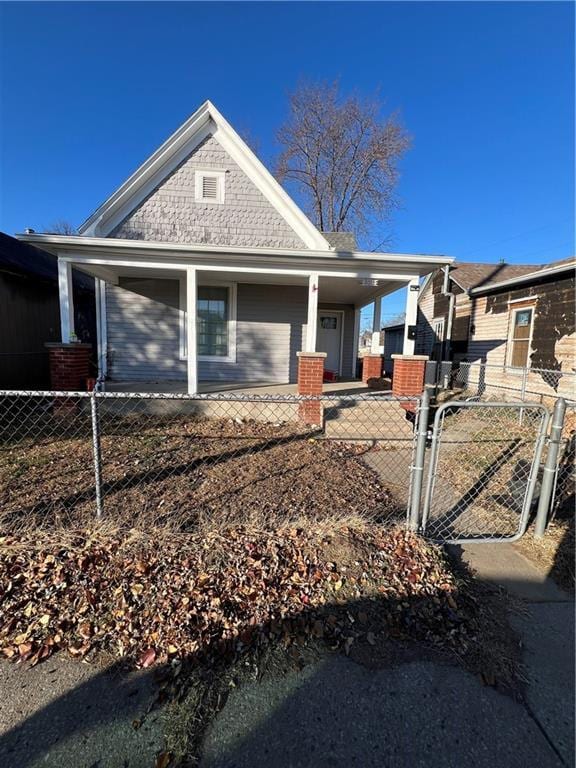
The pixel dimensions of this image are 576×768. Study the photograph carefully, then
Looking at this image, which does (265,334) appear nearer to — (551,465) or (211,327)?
(211,327)

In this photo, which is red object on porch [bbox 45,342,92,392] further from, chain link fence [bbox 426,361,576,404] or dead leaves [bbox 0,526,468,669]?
chain link fence [bbox 426,361,576,404]

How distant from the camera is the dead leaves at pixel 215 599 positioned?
2010 mm

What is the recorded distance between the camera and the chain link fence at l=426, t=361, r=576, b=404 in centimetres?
962

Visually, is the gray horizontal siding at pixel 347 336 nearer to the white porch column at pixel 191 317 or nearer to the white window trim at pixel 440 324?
the white porch column at pixel 191 317

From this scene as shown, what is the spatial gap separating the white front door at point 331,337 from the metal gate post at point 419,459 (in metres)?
8.62

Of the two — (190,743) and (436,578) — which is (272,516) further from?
(190,743)

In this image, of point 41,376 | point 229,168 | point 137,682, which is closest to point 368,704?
point 137,682

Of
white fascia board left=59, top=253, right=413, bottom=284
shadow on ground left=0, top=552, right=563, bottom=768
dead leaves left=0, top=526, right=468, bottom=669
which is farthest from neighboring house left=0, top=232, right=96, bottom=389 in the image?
shadow on ground left=0, top=552, right=563, bottom=768

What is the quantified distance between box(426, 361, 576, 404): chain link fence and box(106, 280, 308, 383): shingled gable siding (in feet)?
16.2

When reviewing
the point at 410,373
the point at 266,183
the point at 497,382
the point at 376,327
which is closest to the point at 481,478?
the point at 410,373

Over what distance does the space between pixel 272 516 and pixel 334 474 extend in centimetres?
152

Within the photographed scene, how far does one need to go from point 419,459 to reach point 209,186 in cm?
853

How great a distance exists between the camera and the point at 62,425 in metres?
6.09

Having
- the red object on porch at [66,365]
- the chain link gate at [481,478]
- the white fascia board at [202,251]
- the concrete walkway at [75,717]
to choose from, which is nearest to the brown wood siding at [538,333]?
the chain link gate at [481,478]
